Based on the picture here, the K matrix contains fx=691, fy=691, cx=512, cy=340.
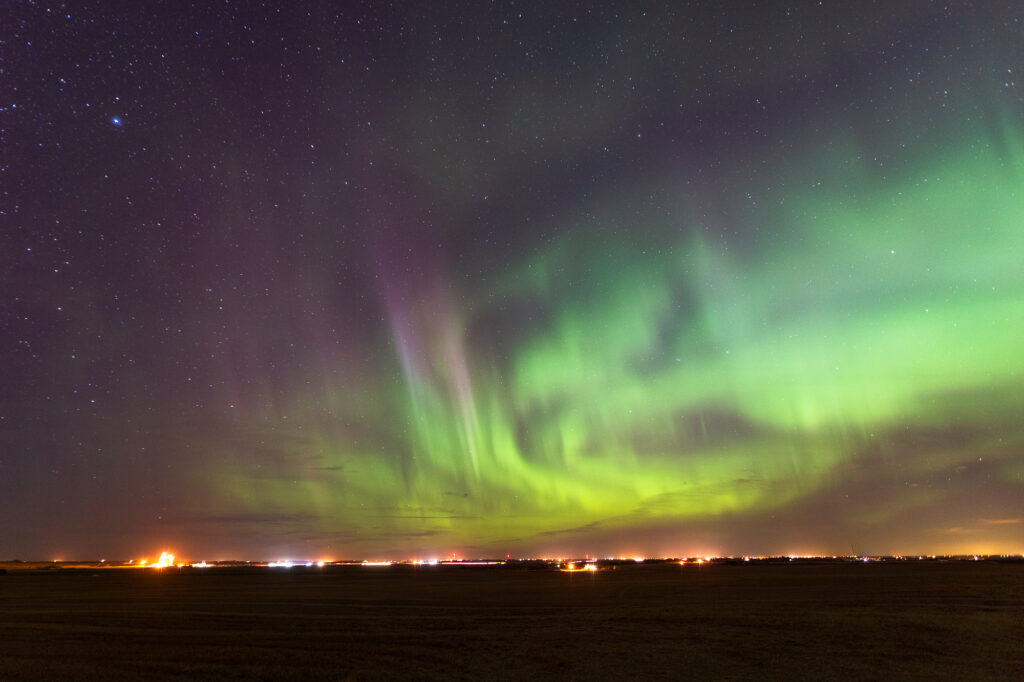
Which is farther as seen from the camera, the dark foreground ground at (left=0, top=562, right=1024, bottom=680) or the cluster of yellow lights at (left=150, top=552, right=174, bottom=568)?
the cluster of yellow lights at (left=150, top=552, right=174, bottom=568)

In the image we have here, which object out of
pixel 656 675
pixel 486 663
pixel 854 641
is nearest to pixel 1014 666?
pixel 854 641

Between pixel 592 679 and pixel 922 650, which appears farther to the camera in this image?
pixel 922 650

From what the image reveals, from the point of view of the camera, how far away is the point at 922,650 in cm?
2594

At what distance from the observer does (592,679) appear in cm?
2095

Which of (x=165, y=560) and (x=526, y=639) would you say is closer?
(x=526, y=639)

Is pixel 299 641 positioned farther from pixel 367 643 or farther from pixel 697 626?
pixel 697 626

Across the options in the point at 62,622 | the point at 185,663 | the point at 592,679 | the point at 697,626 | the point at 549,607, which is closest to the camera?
the point at 592,679

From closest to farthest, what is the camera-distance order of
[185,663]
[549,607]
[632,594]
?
1. [185,663]
2. [549,607]
3. [632,594]

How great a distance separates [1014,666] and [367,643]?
2311 cm

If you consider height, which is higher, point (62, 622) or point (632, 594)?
point (62, 622)

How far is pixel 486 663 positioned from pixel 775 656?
33.5 ft

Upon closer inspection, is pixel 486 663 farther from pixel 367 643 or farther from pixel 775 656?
pixel 775 656

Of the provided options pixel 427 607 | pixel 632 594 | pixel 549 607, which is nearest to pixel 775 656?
pixel 549 607

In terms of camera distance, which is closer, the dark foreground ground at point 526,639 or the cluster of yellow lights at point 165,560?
the dark foreground ground at point 526,639
